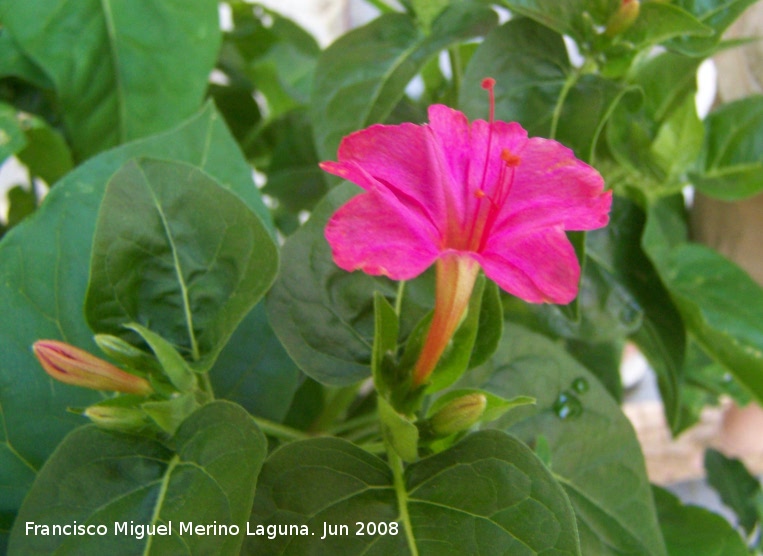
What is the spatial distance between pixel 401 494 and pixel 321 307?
0.13m

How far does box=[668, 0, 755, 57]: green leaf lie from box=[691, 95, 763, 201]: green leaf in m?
0.17

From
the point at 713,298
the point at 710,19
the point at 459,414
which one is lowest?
the point at 713,298

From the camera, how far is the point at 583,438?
45cm

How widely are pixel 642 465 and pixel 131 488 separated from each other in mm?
347

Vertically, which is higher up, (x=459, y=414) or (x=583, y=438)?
(x=459, y=414)

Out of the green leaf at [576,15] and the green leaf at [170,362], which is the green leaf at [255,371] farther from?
the green leaf at [576,15]

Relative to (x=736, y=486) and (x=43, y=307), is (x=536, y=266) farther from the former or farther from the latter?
(x=736, y=486)

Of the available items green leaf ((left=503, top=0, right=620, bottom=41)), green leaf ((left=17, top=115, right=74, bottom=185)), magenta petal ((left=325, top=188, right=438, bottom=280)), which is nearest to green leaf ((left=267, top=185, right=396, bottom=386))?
magenta petal ((left=325, top=188, right=438, bottom=280))

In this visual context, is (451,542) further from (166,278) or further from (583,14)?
(583,14)

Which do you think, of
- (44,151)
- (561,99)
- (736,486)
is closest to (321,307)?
(561,99)

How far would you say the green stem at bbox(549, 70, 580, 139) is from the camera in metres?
0.46

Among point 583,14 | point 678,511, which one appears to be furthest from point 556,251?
point 678,511

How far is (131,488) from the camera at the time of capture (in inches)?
14.1

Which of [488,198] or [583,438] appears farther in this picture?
[583,438]
